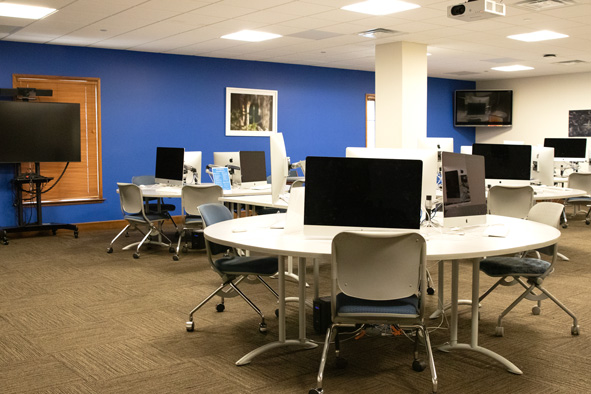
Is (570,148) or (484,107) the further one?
(484,107)

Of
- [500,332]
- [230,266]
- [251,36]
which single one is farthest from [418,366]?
[251,36]

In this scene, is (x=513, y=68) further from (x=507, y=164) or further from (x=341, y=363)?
(x=341, y=363)

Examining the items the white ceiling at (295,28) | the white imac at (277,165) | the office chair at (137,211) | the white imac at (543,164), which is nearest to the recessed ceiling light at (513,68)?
the white ceiling at (295,28)

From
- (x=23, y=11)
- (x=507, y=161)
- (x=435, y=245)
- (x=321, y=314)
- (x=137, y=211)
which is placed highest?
(x=23, y=11)

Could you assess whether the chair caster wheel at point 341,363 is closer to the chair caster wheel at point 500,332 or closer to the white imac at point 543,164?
the chair caster wheel at point 500,332

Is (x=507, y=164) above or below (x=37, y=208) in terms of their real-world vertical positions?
above

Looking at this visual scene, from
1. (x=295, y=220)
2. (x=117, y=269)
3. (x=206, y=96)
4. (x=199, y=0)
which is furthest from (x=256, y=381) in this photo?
(x=206, y=96)

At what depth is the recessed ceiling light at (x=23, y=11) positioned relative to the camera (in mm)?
6764

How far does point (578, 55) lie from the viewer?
1075 centimetres

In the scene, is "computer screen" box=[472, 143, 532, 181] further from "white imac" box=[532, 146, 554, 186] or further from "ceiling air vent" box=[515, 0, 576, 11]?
"ceiling air vent" box=[515, 0, 576, 11]

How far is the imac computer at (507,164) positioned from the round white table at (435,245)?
2817 mm

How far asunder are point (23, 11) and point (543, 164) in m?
6.25

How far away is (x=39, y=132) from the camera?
8594 mm

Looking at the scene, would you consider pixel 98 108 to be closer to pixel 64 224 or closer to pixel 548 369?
pixel 64 224
